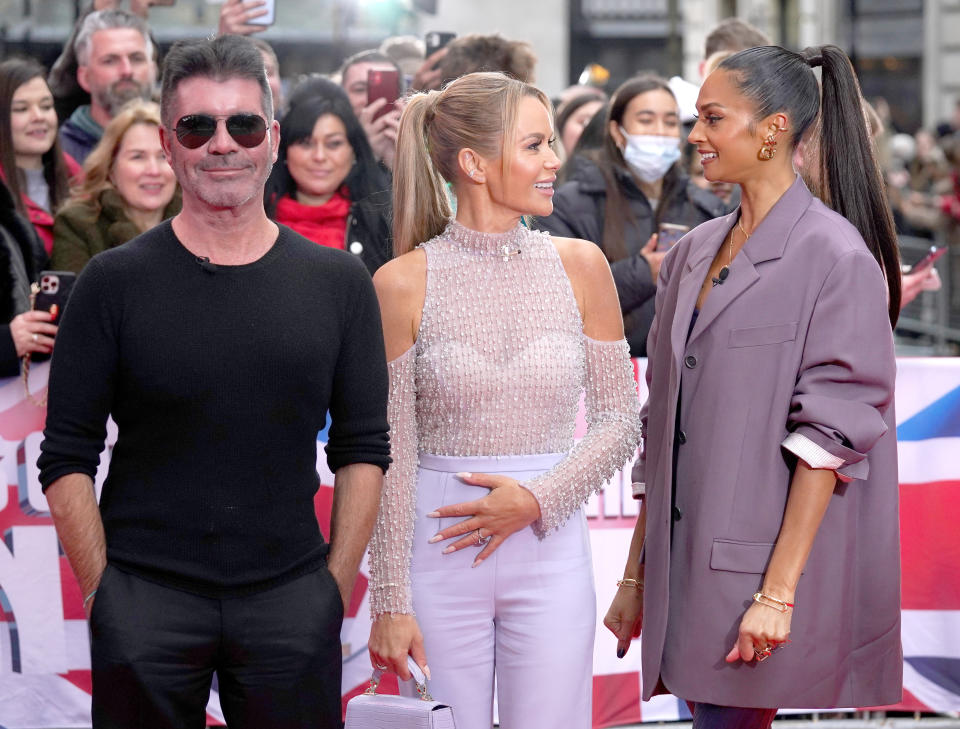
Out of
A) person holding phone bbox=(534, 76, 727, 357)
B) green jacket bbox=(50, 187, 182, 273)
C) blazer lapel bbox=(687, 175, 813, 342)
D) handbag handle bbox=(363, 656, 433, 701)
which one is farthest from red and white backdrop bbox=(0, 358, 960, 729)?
blazer lapel bbox=(687, 175, 813, 342)

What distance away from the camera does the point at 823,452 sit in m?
3.03

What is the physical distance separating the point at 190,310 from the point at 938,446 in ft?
10.5

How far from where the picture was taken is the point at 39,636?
198 inches

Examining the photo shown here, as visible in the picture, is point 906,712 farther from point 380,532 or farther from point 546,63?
point 546,63

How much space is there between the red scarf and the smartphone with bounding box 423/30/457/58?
1.60 metres

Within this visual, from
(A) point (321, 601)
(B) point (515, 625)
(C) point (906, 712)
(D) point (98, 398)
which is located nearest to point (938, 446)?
(C) point (906, 712)

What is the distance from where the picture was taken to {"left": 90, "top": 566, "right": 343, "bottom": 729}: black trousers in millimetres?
2967

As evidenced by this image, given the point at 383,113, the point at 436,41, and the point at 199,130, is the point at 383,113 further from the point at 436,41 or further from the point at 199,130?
the point at 199,130

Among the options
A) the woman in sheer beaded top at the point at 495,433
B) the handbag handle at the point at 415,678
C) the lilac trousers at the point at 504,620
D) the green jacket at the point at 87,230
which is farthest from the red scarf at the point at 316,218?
the handbag handle at the point at 415,678

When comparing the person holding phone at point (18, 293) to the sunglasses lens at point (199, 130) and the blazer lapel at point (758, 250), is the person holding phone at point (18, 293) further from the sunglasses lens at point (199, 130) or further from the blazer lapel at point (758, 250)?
the blazer lapel at point (758, 250)

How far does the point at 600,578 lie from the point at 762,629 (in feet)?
6.79

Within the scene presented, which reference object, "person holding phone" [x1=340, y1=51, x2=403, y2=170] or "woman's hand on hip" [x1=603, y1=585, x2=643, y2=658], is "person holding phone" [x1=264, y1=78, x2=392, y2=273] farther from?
"woman's hand on hip" [x1=603, y1=585, x2=643, y2=658]

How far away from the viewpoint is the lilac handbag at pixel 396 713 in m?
3.05

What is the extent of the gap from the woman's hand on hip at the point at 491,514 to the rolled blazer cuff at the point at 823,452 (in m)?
0.69
